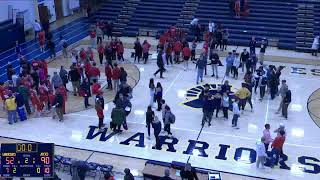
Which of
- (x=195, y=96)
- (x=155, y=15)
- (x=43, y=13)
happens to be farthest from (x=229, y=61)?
(x=43, y=13)

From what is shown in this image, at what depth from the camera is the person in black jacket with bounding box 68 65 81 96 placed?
18828 millimetres

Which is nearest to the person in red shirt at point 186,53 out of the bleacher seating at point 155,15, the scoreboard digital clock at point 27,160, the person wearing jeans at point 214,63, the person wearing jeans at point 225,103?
the person wearing jeans at point 214,63

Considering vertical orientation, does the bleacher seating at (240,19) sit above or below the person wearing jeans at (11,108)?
above

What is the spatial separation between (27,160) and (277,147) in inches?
296

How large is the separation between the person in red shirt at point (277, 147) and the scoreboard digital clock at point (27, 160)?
6.78 meters

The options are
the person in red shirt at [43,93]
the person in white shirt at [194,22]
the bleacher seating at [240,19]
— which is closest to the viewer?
the person in red shirt at [43,93]

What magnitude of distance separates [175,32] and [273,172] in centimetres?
1263

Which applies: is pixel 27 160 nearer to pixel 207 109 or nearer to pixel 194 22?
pixel 207 109

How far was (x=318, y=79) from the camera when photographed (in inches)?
829

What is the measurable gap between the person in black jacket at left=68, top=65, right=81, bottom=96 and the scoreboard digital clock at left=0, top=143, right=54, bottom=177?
754 cm

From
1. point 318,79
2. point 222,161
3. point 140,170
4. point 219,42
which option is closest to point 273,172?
point 222,161

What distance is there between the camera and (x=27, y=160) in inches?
458

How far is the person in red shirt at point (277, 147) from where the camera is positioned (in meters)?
13.4

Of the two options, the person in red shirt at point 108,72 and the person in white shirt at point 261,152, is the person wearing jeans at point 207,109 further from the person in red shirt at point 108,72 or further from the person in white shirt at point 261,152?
the person in red shirt at point 108,72
